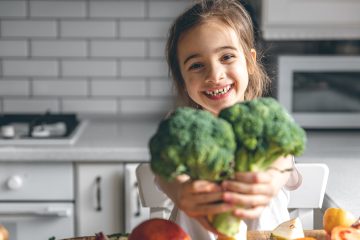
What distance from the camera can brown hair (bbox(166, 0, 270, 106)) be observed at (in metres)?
1.38

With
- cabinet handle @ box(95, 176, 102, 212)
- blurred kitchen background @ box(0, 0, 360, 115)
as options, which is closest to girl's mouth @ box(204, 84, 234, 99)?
cabinet handle @ box(95, 176, 102, 212)

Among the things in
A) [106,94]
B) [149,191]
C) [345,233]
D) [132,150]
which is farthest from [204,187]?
[106,94]

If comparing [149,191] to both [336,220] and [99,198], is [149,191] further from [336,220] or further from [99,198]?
[99,198]

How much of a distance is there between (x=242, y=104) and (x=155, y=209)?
2.15ft

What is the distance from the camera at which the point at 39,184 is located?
1.99 metres

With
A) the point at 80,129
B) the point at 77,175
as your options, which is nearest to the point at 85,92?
the point at 80,129

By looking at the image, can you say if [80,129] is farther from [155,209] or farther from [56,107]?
[155,209]

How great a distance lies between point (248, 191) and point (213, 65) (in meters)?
0.54

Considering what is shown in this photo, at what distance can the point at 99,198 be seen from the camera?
202 cm

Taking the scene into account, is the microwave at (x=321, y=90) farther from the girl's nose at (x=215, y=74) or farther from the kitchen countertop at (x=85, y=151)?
the girl's nose at (x=215, y=74)

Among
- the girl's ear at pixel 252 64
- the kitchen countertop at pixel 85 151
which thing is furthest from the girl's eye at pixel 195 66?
the kitchen countertop at pixel 85 151

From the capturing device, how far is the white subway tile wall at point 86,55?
2416mm

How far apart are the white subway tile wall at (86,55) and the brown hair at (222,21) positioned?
36.3 inches

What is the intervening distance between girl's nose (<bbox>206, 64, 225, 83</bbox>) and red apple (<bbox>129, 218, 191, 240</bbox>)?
1.55ft
